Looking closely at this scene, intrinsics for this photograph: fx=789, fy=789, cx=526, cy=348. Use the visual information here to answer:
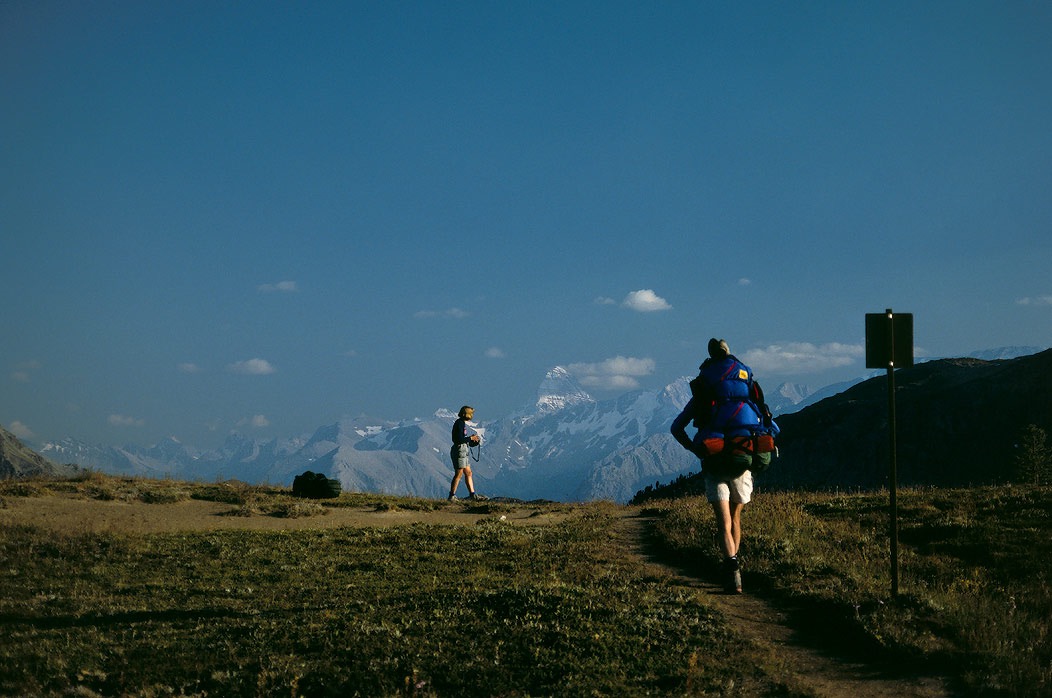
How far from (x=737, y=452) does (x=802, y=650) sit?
277 cm

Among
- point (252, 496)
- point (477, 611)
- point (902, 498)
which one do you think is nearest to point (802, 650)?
point (477, 611)

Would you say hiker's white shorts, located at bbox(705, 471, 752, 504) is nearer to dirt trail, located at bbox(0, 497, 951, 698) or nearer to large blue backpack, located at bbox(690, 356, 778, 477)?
large blue backpack, located at bbox(690, 356, 778, 477)

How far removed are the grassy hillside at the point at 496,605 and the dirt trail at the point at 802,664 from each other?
24 cm

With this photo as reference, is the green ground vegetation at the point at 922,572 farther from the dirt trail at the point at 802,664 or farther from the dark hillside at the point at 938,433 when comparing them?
the dark hillside at the point at 938,433

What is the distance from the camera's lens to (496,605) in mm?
10930

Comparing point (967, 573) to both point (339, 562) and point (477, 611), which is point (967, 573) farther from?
point (339, 562)

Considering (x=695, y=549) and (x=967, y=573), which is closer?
(x=967, y=573)

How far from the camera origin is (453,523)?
21.8m

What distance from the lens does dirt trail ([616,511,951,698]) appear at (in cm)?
852

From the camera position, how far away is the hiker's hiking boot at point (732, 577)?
11.9 m

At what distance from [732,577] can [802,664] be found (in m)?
2.74

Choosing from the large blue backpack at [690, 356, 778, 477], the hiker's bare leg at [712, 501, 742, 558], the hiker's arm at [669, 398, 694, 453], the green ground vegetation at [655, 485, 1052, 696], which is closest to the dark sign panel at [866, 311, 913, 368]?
the large blue backpack at [690, 356, 778, 477]

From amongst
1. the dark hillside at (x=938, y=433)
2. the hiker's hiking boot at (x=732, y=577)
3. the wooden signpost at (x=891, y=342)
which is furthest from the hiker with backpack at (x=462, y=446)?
the dark hillside at (x=938, y=433)

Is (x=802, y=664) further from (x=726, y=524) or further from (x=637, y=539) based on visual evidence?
(x=637, y=539)
